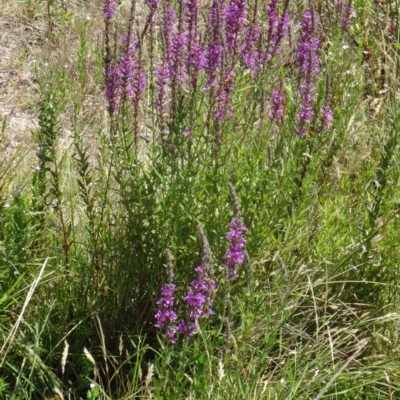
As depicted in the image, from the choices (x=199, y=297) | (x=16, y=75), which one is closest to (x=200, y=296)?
(x=199, y=297)

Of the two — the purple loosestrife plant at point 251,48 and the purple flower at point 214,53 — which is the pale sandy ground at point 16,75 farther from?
the purple flower at point 214,53

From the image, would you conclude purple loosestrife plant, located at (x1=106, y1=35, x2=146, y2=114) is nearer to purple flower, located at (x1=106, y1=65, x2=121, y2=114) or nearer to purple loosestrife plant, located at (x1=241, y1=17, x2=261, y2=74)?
purple flower, located at (x1=106, y1=65, x2=121, y2=114)

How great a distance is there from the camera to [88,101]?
5301 mm

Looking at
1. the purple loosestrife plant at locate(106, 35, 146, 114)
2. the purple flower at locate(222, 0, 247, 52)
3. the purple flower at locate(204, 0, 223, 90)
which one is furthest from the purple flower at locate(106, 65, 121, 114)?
the purple flower at locate(222, 0, 247, 52)

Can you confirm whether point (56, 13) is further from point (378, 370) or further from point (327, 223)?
point (378, 370)

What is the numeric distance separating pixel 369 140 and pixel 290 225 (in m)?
1.79

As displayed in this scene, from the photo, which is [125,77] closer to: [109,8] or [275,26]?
[109,8]

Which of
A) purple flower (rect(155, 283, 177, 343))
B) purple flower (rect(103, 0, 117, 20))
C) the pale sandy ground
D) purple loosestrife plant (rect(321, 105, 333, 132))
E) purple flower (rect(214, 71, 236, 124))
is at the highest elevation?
purple flower (rect(103, 0, 117, 20))

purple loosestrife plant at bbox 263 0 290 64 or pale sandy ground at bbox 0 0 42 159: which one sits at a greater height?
purple loosestrife plant at bbox 263 0 290 64

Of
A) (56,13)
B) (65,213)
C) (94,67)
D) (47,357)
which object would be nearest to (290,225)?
(47,357)

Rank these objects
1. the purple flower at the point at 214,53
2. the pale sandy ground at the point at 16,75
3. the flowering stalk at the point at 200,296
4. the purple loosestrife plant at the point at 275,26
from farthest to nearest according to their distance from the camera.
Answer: the pale sandy ground at the point at 16,75
the purple loosestrife plant at the point at 275,26
the purple flower at the point at 214,53
the flowering stalk at the point at 200,296

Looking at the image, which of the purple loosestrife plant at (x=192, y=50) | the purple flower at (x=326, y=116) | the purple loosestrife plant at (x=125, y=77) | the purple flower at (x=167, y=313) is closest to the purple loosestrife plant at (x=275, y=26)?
the purple flower at (x=326, y=116)

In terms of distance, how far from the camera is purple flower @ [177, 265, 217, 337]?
2175mm

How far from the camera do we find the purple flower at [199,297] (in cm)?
218
